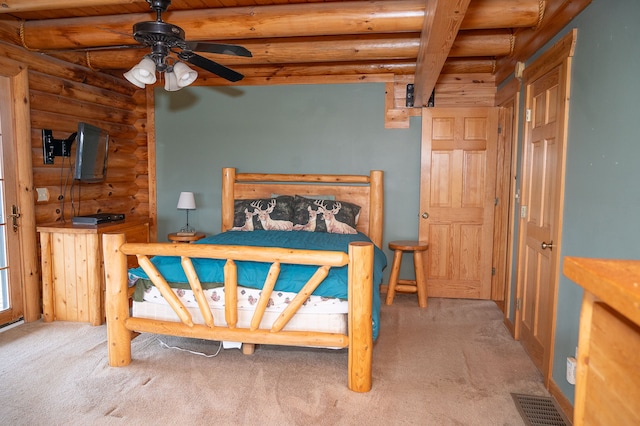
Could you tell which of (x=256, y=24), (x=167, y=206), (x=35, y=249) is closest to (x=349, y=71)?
(x=256, y=24)

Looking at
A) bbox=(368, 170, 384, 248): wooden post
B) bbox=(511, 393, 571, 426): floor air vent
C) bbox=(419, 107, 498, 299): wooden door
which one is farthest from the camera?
bbox=(368, 170, 384, 248): wooden post

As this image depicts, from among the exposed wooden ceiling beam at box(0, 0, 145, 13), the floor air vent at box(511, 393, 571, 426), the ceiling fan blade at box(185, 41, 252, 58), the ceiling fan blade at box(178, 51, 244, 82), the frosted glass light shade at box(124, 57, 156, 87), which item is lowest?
the floor air vent at box(511, 393, 571, 426)

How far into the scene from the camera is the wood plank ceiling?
2799mm

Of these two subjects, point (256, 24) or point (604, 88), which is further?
point (256, 24)

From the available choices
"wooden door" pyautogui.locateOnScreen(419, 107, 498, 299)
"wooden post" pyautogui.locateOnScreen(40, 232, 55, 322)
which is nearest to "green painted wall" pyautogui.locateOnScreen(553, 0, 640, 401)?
"wooden door" pyautogui.locateOnScreen(419, 107, 498, 299)

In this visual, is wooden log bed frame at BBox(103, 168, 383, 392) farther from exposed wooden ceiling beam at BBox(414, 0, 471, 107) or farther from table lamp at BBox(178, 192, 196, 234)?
table lamp at BBox(178, 192, 196, 234)

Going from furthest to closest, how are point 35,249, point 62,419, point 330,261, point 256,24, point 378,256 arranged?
point 378,256 < point 35,249 < point 256,24 < point 330,261 < point 62,419

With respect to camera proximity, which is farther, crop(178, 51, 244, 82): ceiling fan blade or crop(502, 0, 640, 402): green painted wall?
crop(178, 51, 244, 82): ceiling fan blade

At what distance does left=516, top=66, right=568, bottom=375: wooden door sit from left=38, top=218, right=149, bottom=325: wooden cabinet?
10.5 feet

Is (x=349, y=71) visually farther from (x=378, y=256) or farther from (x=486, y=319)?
(x=486, y=319)

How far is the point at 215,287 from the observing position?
112 inches

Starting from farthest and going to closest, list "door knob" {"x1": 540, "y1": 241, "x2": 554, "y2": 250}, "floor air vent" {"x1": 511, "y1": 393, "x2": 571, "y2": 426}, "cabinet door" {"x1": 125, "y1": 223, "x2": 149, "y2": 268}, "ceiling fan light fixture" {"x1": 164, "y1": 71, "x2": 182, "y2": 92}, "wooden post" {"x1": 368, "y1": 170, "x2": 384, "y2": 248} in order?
"wooden post" {"x1": 368, "y1": 170, "x2": 384, "y2": 248} → "cabinet door" {"x1": 125, "y1": 223, "x2": 149, "y2": 268} → "ceiling fan light fixture" {"x1": 164, "y1": 71, "x2": 182, "y2": 92} → "door knob" {"x1": 540, "y1": 241, "x2": 554, "y2": 250} → "floor air vent" {"x1": 511, "y1": 393, "x2": 571, "y2": 426}

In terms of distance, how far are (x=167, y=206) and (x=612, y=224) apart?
447cm

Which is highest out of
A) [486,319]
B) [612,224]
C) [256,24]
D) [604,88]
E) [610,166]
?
[256,24]
